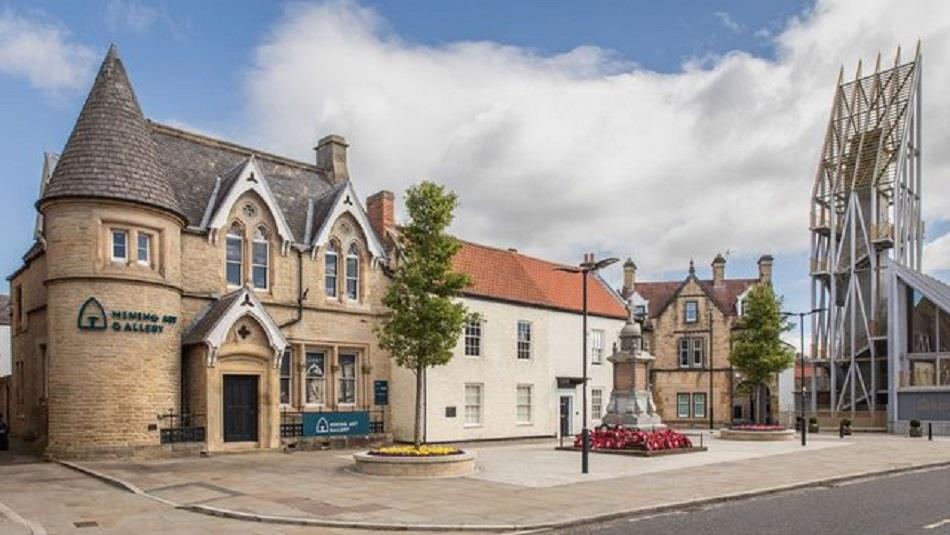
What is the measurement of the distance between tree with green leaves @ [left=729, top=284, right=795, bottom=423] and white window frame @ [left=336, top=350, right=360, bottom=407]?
20.8 meters

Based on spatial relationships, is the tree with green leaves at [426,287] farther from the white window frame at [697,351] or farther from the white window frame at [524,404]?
the white window frame at [697,351]

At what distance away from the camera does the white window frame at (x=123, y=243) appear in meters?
25.0

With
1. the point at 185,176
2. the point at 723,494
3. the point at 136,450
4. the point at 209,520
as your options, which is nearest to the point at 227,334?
the point at 136,450

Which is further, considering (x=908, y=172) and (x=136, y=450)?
(x=908, y=172)

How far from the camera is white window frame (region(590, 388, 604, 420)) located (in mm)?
43656

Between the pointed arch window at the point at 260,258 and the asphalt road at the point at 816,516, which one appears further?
the pointed arch window at the point at 260,258

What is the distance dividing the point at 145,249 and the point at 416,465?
38.0ft

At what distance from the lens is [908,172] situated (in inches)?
2089

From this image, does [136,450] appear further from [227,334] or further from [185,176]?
[185,176]

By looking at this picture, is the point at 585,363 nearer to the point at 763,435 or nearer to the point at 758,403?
the point at 763,435

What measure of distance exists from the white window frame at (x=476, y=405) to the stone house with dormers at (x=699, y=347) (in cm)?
2294

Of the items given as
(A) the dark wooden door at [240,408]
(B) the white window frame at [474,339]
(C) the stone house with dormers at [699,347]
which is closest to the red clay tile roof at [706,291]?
(C) the stone house with dormers at [699,347]

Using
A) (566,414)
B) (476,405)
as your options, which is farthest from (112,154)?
(566,414)

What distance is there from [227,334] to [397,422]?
9.65 metres
